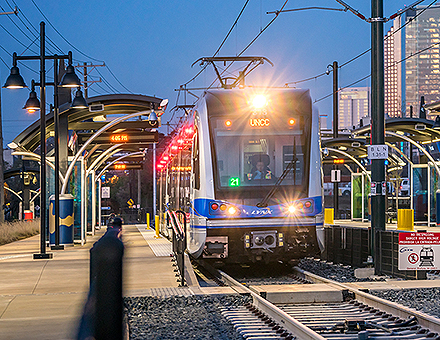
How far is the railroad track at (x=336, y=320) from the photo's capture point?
26.3ft

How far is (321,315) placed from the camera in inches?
376

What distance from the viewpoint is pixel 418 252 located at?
42.2ft

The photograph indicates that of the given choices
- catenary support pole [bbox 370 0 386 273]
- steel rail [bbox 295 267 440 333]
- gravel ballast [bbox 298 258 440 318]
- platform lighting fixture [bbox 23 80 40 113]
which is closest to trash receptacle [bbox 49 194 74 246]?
platform lighting fixture [bbox 23 80 40 113]

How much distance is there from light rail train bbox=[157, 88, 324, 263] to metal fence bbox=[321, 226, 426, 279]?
1.22 meters

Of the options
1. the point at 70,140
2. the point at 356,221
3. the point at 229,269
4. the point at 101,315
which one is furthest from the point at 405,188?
the point at 101,315

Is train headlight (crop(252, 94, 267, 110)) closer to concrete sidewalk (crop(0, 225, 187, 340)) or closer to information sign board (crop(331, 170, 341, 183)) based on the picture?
concrete sidewalk (crop(0, 225, 187, 340))

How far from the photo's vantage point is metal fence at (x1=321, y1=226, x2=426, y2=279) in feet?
45.4

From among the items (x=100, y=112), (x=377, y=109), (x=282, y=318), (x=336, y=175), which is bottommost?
(x=282, y=318)

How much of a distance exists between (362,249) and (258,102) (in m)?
4.54

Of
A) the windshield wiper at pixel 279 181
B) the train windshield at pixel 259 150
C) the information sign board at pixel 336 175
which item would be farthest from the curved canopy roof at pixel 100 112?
the information sign board at pixel 336 175

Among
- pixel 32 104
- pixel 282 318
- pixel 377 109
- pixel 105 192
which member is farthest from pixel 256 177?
pixel 105 192

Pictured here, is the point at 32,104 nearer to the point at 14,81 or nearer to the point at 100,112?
the point at 14,81

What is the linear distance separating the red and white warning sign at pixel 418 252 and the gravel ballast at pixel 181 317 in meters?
3.52

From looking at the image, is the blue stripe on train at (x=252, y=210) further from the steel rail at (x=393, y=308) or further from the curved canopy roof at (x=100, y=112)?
the curved canopy roof at (x=100, y=112)
